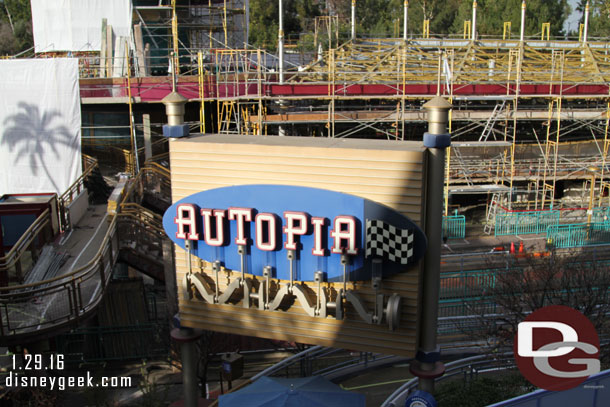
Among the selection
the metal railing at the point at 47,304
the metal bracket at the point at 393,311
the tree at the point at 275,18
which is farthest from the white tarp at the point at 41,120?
the tree at the point at 275,18

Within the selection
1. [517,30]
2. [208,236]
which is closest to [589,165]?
[208,236]

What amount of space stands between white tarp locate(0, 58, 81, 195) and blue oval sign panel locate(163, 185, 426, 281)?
48.2ft

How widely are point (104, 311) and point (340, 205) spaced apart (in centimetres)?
951

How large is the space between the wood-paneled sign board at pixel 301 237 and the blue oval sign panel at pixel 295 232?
0.02 meters

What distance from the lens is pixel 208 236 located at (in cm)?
965

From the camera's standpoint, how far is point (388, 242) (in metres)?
8.71

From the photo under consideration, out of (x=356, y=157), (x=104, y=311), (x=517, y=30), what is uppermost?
(x=517, y=30)

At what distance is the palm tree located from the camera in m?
22.8

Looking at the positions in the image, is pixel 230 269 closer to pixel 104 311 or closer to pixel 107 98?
pixel 104 311

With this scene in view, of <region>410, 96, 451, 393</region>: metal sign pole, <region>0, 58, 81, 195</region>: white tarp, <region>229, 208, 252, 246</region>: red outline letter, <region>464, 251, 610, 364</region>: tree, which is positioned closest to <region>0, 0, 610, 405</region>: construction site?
<region>464, 251, 610, 364</region>: tree

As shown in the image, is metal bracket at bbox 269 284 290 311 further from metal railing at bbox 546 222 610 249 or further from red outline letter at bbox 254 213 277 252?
metal railing at bbox 546 222 610 249

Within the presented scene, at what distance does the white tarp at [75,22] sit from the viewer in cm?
3834

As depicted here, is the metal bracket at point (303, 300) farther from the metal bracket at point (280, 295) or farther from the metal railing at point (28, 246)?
the metal railing at point (28, 246)

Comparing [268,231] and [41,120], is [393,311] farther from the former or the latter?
[41,120]
